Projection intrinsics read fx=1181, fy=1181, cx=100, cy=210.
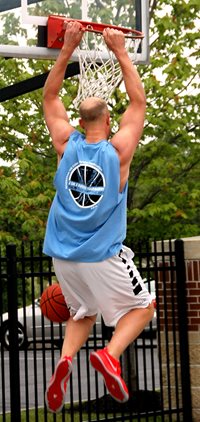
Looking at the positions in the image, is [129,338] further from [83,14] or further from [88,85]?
[83,14]

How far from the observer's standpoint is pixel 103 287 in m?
6.26

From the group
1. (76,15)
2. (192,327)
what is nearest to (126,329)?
(76,15)

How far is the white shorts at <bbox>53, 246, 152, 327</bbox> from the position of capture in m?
6.26

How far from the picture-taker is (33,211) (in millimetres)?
17391

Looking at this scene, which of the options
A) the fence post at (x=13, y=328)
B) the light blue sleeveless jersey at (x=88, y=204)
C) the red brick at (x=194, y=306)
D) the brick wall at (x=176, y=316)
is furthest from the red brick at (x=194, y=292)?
the light blue sleeveless jersey at (x=88, y=204)

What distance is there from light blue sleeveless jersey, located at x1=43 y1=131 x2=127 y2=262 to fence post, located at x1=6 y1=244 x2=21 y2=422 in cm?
514

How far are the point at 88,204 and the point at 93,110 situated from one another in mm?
501

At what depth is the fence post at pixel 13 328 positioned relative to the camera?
11.4 meters

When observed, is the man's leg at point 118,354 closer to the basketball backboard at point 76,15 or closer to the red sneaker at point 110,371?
the red sneaker at point 110,371

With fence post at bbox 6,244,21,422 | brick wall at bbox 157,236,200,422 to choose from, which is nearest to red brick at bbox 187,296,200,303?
brick wall at bbox 157,236,200,422

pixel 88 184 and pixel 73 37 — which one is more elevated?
pixel 73 37

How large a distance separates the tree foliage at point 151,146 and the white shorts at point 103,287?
10.2 m

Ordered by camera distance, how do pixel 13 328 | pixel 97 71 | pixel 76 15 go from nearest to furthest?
pixel 97 71 < pixel 76 15 < pixel 13 328

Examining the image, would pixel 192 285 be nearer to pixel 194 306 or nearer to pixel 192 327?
pixel 194 306
